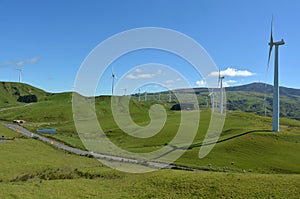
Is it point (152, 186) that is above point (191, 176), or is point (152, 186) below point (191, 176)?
A: below

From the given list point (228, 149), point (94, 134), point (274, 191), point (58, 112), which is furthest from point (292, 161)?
point (58, 112)

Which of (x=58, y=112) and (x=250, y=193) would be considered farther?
(x=58, y=112)

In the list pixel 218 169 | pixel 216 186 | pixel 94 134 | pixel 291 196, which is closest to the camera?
pixel 291 196

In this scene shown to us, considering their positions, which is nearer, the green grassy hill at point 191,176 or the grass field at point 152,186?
the grass field at point 152,186

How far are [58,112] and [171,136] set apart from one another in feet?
391

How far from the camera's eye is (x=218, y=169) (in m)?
47.5

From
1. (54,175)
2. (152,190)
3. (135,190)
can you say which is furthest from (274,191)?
(54,175)

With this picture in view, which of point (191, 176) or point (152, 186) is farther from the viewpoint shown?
point (191, 176)

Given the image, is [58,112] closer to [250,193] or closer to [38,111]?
[38,111]

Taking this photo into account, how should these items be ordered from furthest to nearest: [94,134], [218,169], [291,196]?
[94,134] → [218,169] → [291,196]

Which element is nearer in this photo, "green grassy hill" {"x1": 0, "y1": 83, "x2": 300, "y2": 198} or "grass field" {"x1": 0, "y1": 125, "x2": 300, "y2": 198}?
"grass field" {"x1": 0, "y1": 125, "x2": 300, "y2": 198}

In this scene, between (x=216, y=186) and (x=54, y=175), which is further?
(x=54, y=175)

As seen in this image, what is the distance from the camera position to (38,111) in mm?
195375

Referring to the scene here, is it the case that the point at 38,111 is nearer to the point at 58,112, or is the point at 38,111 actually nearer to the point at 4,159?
the point at 58,112
